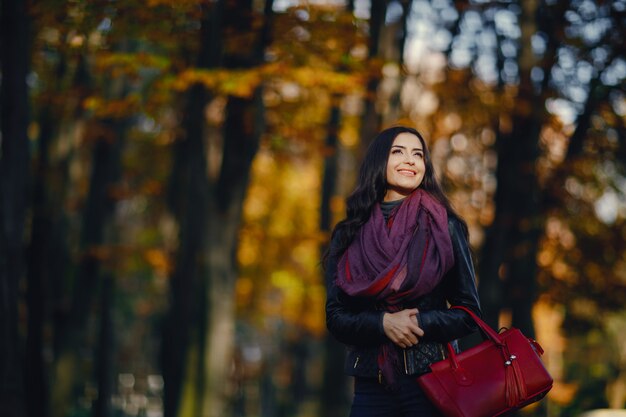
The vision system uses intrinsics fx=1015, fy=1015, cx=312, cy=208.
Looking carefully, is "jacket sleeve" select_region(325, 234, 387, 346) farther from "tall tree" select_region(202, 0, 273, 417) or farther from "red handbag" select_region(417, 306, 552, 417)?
"tall tree" select_region(202, 0, 273, 417)

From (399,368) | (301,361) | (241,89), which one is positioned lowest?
(301,361)

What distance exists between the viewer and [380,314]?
3922 millimetres

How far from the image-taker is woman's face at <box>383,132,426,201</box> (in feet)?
13.9

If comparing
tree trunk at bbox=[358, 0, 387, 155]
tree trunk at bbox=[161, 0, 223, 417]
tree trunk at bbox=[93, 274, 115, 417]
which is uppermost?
tree trunk at bbox=[358, 0, 387, 155]

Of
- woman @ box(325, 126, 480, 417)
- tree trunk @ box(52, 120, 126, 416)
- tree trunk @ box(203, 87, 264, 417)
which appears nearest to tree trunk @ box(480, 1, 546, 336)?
tree trunk @ box(203, 87, 264, 417)

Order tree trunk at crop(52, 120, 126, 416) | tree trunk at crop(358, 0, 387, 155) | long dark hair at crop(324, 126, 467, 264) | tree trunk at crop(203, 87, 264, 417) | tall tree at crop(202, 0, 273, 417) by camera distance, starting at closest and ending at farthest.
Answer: long dark hair at crop(324, 126, 467, 264) → tall tree at crop(202, 0, 273, 417) → tree trunk at crop(203, 87, 264, 417) → tree trunk at crop(358, 0, 387, 155) → tree trunk at crop(52, 120, 126, 416)

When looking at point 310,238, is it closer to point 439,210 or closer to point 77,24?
point 77,24

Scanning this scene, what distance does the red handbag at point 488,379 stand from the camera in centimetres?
379

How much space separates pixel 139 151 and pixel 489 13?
11.9 m

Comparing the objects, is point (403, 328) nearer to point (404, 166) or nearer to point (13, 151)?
point (404, 166)

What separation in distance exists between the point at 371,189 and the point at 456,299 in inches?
23.2

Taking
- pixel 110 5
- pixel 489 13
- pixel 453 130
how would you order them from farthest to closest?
pixel 453 130
pixel 489 13
pixel 110 5

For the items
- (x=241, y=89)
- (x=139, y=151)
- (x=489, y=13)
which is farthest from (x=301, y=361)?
(x=241, y=89)

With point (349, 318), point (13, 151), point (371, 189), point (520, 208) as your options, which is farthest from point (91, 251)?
point (349, 318)
